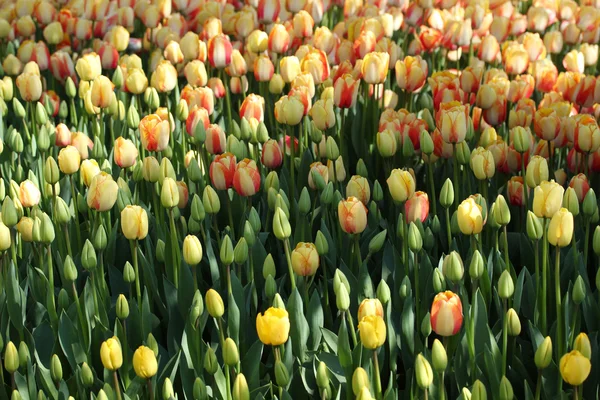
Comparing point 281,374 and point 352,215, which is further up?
point 352,215

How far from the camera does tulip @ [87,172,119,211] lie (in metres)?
2.33

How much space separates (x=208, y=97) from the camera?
305cm

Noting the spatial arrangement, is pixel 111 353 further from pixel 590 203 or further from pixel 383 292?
pixel 590 203

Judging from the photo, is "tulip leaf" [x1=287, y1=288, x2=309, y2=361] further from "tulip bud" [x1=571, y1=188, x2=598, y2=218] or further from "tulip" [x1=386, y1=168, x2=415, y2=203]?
"tulip bud" [x1=571, y1=188, x2=598, y2=218]

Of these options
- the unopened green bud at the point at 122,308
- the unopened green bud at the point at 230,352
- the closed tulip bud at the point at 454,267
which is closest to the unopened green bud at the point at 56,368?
the unopened green bud at the point at 122,308

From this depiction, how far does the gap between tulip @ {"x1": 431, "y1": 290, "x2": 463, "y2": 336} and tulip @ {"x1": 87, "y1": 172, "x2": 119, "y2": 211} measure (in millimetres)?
904

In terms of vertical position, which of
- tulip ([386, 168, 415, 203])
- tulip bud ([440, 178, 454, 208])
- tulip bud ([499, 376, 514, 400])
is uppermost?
tulip ([386, 168, 415, 203])

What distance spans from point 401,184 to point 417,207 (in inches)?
2.8

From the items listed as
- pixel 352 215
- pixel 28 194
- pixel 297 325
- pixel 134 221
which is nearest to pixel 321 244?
pixel 352 215

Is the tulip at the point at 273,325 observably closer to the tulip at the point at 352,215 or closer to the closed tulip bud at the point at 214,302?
the closed tulip bud at the point at 214,302

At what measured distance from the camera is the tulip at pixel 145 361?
1.81 meters

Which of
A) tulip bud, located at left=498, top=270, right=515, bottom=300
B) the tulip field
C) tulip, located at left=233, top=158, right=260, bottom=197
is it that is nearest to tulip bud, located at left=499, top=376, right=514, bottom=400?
the tulip field

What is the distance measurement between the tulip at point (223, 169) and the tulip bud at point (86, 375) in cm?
72

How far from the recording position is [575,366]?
169 centimetres
